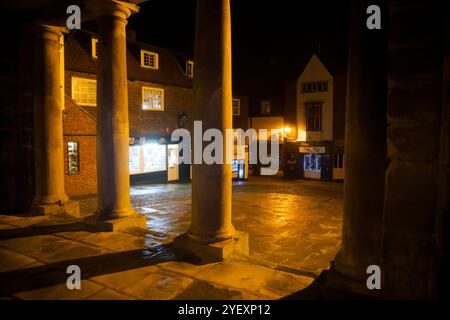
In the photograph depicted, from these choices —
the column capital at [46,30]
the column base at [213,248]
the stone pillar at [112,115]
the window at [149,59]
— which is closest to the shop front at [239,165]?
the window at [149,59]

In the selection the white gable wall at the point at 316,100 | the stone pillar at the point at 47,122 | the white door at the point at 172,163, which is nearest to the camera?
the stone pillar at the point at 47,122

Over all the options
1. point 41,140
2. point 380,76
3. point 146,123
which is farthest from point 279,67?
point 380,76

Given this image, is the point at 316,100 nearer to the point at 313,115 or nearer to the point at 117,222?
the point at 313,115

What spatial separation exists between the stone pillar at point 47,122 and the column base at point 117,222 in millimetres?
1684

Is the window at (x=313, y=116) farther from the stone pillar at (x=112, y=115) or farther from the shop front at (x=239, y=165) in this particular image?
the stone pillar at (x=112, y=115)

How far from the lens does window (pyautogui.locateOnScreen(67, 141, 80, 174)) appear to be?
17.2 meters

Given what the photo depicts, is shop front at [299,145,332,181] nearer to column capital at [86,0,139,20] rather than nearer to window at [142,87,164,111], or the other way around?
window at [142,87,164,111]

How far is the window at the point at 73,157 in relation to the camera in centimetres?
1719

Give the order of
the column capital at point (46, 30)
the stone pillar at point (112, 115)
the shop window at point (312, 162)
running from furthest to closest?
the shop window at point (312, 162) < the column capital at point (46, 30) < the stone pillar at point (112, 115)

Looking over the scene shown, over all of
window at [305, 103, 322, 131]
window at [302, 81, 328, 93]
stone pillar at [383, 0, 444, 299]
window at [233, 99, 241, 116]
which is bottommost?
stone pillar at [383, 0, 444, 299]

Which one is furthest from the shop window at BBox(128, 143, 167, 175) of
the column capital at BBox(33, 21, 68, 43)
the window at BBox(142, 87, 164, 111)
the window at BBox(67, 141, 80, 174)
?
the column capital at BBox(33, 21, 68, 43)

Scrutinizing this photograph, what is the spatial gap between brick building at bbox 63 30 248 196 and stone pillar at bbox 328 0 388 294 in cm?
1617

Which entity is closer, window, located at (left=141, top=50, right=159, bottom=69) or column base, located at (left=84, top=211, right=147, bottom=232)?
column base, located at (left=84, top=211, right=147, bottom=232)
